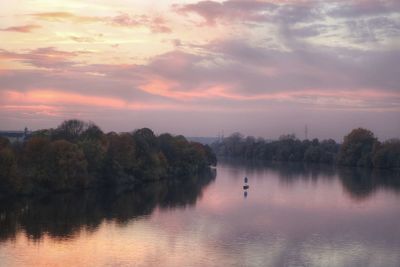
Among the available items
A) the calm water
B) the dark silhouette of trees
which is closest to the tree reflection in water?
the calm water

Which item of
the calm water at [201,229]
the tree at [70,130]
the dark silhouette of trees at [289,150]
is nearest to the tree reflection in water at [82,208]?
the calm water at [201,229]

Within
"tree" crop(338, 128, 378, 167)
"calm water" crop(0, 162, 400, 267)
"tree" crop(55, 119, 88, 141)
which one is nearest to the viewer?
"calm water" crop(0, 162, 400, 267)

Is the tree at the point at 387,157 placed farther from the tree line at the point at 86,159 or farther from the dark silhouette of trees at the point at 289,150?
the tree line at the point at 86,159

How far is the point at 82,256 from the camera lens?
15047mm

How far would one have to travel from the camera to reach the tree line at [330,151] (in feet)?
190

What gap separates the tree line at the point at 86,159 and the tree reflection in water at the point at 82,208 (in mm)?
907

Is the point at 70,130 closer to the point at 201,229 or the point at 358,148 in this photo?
the point at 201,229

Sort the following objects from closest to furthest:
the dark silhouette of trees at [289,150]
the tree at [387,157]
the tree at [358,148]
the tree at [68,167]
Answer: the tree at [68,167]
the tree at [387,157]
the tree at [358,148]
the dark silhouette of trees at [289,150]

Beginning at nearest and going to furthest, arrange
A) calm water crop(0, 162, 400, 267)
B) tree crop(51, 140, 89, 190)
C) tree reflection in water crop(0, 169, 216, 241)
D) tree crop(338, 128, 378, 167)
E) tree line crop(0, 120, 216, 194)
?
1. calm water crop(0, 162, 400, 267)
2. tree reflection in water crop(0, 169, 216, 241)
3. tree line crop(0, 120, 216, 194)
4. tree crop(51, 140, 89, 190)
5. tree crop(338, 128, 378, 167)

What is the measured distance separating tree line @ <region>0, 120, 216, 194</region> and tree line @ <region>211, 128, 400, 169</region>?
73.9ft

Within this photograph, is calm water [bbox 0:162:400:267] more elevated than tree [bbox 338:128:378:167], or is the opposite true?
tree [bbox 338:128:378:167]

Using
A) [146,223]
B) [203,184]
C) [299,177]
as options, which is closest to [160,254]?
[146,223]

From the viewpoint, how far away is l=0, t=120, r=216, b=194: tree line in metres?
26.4

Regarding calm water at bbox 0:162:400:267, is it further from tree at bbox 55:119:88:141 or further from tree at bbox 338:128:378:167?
tree at bbox 338:128:378:167
